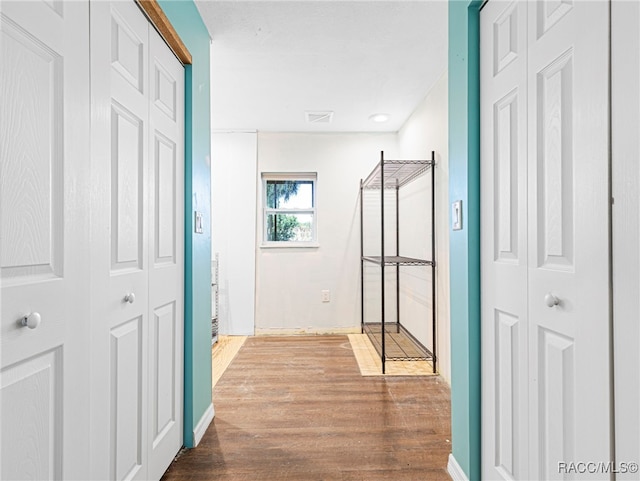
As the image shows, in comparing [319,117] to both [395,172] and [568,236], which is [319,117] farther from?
[568,236]

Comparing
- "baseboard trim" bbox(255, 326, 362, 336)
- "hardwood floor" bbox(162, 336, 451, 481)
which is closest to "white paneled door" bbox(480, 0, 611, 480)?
"hardwood floor" bbox(162, 336, 451, 481)

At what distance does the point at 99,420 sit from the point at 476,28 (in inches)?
73.5

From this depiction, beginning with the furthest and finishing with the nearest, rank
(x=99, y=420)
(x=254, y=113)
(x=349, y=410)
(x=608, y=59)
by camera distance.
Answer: (x=254, y=113) < (x=349, y=410) < (x=99, y=420) < (x=608, y=59)

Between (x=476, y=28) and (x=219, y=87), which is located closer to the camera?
(x=476, y=28)

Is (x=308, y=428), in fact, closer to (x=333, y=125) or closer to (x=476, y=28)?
(x=476, y=28)

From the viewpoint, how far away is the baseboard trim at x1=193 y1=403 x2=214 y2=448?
1.81m

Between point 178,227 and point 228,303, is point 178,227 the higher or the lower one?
the higher one

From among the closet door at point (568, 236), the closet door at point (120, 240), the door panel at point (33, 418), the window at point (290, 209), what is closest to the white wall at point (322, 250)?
the window at point (290, 209)

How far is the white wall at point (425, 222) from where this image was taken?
278 centimetres

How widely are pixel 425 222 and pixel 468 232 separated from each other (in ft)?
5.97

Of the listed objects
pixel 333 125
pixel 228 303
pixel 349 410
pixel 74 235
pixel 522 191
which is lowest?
pixel 349 410

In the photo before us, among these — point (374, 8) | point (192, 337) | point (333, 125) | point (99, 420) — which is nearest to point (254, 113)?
point (333, 125)

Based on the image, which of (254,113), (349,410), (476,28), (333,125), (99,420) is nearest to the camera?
(99,420)

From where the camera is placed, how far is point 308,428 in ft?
6.58
